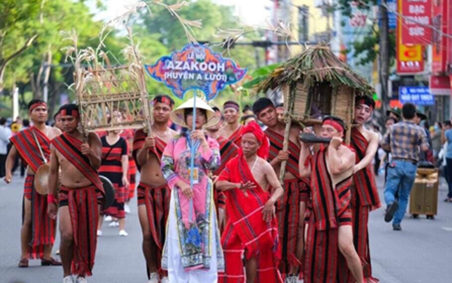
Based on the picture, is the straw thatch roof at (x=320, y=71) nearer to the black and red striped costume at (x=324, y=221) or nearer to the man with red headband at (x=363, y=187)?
the man with red headband at (x=363, y=187)

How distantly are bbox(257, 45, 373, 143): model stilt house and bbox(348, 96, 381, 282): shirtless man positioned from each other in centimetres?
17

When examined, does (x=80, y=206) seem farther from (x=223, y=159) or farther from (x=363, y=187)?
(x=363, y=187)

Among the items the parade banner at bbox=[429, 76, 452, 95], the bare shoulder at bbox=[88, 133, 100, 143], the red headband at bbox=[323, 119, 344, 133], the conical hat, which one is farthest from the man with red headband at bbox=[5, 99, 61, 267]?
the parade banner at bbox=[429, 76, 452, 95]

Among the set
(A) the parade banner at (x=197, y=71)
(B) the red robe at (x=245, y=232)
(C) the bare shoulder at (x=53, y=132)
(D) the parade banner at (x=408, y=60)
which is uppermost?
(D) the parade banner at (x=408, y=60)

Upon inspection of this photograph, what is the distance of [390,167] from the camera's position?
16109mm

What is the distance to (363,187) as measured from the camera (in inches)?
398

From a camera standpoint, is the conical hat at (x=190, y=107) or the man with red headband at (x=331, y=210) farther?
the conical hat at (x=190, y=107)

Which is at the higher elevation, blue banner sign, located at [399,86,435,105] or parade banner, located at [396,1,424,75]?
parade banner, located at [396,1,424,75]

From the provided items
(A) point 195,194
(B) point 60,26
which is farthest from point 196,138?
(B) point 60,26

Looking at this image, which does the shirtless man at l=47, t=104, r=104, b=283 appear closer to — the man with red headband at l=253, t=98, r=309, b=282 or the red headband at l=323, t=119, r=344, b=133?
the man with red headband at l=253, t=98, r=309, b=282

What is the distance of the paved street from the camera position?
1130 cm

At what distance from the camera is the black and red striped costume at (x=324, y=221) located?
9.29m

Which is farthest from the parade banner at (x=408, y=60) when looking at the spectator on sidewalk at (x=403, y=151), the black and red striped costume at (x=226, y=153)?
the black and red striped costume at (x=226, y=153)

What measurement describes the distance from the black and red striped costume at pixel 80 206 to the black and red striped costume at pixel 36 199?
1.83m
